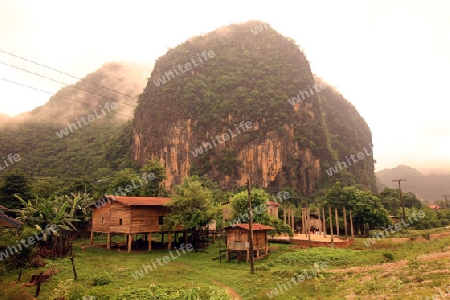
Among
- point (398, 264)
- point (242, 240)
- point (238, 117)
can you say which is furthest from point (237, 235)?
point (238, 117)

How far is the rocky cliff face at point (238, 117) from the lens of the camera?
7681 cm

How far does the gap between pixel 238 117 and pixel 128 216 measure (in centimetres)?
5706

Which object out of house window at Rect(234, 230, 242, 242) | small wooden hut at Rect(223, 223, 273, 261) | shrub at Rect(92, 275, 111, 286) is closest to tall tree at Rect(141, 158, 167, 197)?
small wooden hut at Rect(223, 223, 273, 261)

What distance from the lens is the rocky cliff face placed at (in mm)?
76812

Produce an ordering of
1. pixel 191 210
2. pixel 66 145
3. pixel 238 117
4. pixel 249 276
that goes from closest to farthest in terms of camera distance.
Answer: pixel 249 276
pixel 191 210
pixel 238 117
pixel 66 145

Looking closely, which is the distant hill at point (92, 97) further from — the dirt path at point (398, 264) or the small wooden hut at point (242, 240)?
the dirt path at point (398, 264)

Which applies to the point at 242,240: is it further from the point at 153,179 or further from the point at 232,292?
the point at 153,179

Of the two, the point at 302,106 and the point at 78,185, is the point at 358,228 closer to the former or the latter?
the point at 78,185

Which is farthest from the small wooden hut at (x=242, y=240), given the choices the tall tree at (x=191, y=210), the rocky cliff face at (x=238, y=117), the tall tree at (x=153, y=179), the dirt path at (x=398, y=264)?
the rocky cliff face at (x=238, y=117)

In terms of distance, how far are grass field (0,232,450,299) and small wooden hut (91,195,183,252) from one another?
2358 millimetres

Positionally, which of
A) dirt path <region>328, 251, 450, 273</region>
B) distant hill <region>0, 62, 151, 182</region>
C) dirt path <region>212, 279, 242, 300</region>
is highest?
distant hill <region>0, 62, 151, 182</region>

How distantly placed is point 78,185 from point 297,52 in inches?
3133

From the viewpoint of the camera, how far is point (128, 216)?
28141 mm

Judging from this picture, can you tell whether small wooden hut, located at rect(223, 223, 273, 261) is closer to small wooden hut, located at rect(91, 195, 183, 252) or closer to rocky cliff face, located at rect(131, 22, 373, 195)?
small wooden hut, located at rect(91, 195, 183, 252)
